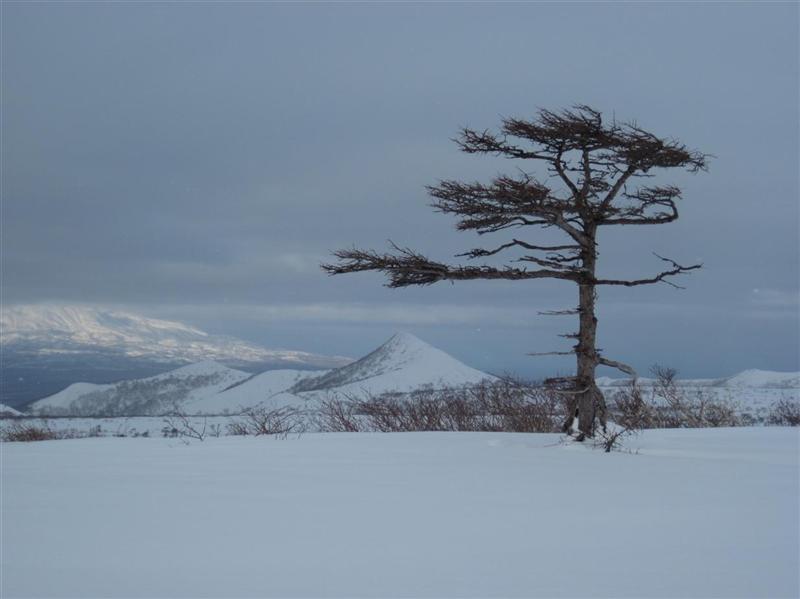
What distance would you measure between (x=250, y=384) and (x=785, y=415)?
193 ft

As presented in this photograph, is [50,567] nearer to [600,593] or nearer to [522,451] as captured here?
[600,593]

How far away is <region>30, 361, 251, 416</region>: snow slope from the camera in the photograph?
8275 cm

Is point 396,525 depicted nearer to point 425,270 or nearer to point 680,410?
point 425,270

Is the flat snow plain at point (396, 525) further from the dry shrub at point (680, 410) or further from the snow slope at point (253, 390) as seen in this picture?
the snow slope at point (253, 390)

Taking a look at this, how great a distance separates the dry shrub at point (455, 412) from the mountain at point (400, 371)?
24.2 m

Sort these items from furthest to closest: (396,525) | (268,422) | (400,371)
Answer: (400,371), (268,422), (396,525)

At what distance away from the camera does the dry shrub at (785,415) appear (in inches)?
727

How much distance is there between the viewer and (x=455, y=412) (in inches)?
630

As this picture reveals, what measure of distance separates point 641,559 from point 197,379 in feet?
288

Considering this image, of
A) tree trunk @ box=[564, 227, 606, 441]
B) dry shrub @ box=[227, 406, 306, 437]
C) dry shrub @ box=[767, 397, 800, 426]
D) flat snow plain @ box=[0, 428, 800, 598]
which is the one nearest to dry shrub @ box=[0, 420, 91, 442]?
dry shrub @ box=[227, 406, 306, 437]

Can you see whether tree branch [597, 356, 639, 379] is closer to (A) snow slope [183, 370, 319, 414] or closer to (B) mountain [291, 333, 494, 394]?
(B) mountain [291, 333, 494, 394]

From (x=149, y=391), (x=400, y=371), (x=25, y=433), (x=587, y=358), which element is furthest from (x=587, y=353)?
(x=149, y=391)

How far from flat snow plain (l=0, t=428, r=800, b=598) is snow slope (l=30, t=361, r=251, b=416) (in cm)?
7481

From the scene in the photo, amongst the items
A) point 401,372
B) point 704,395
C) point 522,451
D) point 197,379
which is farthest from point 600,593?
point 197,379
